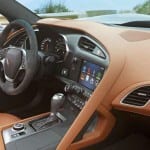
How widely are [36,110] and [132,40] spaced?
0.80m

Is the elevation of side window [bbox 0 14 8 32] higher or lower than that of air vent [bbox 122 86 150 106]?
higher

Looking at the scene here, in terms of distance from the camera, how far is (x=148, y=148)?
1.65 metres

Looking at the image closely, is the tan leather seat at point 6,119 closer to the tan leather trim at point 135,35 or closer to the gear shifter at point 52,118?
the gear shifter at point 52,118

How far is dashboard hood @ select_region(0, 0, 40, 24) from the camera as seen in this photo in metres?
2.09

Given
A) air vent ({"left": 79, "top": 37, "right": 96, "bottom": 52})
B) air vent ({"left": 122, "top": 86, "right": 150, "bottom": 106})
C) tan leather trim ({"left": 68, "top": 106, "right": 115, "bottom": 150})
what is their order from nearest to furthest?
1. air vent ({"left": 122, "top": 86, "right": 150, "bottom": 106})
2. tan leather trim ({"left": 68, "top": 106, "right": 115, "bottom": 150})
3. air vent ({"left": 79, "top": 37, "right": 96, "bottom": 52})

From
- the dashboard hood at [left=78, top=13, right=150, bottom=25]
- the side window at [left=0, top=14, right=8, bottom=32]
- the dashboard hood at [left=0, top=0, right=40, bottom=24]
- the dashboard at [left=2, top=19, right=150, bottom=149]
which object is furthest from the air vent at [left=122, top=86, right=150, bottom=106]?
the side window at [left=0, top=14, right=8, bottom=32]

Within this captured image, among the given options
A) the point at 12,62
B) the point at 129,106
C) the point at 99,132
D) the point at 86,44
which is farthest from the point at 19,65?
the point at 129,106

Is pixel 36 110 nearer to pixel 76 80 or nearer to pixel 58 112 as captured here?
pixel 58 112

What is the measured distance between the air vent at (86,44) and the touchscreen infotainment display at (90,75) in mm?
60

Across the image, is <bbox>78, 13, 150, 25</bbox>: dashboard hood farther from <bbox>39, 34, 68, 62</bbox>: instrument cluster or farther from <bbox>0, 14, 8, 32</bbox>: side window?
<bbox>0, 14, 8, 32</bbox>: side window

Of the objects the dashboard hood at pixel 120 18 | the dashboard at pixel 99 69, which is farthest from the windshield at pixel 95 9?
the dashboard at pixel 99 69

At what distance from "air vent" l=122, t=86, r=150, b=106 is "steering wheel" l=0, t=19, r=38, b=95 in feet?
1.65

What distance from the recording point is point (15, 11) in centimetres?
211

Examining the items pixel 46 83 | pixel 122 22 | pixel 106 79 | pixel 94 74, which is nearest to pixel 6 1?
pixel 46 83
